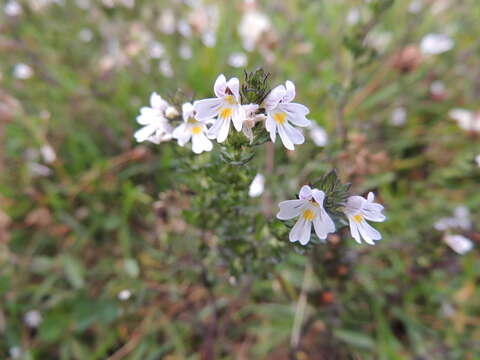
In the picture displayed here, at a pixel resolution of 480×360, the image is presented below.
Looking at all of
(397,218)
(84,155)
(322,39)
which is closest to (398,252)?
(397,218)

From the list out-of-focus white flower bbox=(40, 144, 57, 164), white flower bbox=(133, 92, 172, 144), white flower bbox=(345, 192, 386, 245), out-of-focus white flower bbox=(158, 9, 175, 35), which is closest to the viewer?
white flower bbox=(345, 192, 386, 245)

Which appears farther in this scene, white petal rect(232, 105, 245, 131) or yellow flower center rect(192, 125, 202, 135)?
yellow flower center rect(192, 125, 202, 135)


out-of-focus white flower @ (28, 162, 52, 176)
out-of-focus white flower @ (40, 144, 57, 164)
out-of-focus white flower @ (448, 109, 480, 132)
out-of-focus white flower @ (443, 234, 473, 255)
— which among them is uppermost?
out-of-focus white flower @ (448, 109, 480, 132)

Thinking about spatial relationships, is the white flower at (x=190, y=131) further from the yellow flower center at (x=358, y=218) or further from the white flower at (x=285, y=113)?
the yellow flower center at (x=358, y=218)

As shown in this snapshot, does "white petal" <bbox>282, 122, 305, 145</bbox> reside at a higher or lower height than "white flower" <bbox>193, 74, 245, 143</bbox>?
lower

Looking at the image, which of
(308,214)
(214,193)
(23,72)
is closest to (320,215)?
(308,214)

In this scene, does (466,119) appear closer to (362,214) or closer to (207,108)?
(362,214)

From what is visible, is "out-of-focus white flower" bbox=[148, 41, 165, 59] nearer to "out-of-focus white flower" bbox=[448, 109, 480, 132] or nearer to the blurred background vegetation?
the blurred background vegetation

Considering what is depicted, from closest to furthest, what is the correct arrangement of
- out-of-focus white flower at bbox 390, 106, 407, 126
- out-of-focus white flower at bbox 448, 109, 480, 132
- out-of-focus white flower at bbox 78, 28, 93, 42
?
out-of-focus white flower at bbox 448, 109, 480, 132 < out-of-focus white flower at bbox 390, 106, 407, 126 < out-of-focus white flower at bbox 78, 28, 93, 42

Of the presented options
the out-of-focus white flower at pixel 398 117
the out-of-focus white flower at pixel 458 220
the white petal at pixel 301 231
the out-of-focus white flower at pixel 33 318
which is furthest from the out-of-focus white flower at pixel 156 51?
the white petal at pixel 301 231

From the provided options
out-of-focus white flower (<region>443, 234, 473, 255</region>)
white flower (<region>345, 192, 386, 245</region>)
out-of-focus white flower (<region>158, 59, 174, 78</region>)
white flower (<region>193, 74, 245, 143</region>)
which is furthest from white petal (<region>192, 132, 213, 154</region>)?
out-of-focus white flower (<region>158, 59, 174, 78</region>)
